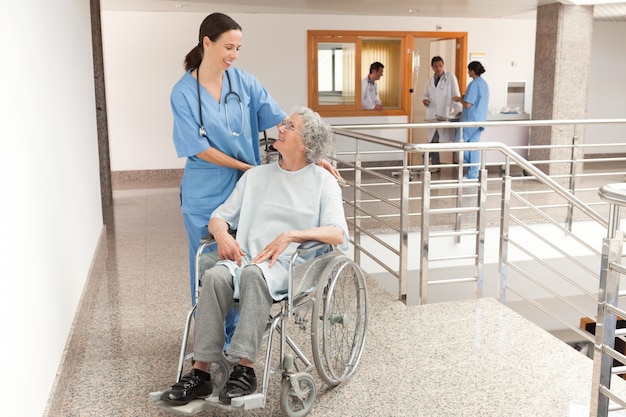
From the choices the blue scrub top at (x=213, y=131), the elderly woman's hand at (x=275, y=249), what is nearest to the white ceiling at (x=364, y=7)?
the blue scrub top at (x=213, y=131)

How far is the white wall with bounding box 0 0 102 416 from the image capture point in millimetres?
1863

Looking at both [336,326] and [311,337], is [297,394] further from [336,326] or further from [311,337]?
[336,326]

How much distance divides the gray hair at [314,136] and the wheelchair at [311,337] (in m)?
0.37

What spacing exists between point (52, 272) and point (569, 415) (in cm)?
204

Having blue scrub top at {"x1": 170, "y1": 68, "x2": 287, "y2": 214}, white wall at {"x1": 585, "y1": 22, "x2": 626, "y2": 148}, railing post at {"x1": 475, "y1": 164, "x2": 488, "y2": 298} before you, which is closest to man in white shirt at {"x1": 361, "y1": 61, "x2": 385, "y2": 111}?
white wall at {"x1": 585, "y1": 22, "x2": 626, "y2": 148}

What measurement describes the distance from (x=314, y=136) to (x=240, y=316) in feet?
2.47

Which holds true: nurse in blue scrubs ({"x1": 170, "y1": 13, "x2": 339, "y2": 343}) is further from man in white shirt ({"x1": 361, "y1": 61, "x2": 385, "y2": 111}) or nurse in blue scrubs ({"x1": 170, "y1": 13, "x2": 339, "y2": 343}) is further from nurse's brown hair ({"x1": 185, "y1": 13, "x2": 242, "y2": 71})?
man in white shirt ({"x1": 361, "y1": 61, "x2": 385, "y2": 111})

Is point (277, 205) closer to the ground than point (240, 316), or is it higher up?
higher up

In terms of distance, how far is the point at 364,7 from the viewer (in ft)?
27.4

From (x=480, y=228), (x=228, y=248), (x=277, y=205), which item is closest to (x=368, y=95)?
(x=480, y=228)

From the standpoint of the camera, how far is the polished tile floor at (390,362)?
7.81 ft

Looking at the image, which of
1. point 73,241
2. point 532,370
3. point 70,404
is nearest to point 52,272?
point 70,404

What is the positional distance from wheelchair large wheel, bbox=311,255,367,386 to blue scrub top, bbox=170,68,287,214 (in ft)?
2.02

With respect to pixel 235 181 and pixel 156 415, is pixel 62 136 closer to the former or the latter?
pixel 235 181
